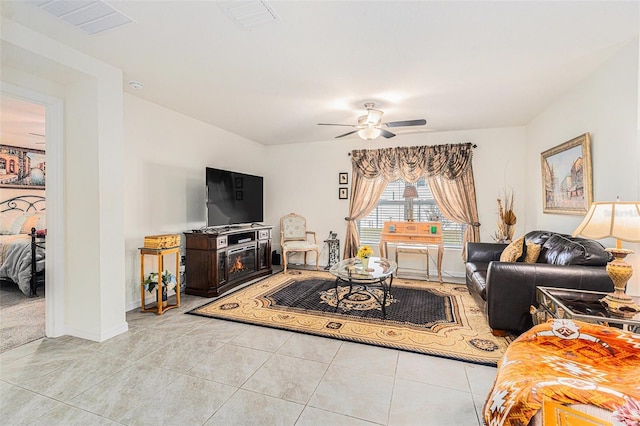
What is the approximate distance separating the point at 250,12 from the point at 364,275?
8.35 feet

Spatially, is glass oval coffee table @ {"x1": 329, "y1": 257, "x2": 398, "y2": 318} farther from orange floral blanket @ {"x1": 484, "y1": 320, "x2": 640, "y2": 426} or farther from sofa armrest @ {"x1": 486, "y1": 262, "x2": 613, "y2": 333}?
orange floral blanket @ {"x1": 484, "y1": 320, "x2": 640, "y2": 426}

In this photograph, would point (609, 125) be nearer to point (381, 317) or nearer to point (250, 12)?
point (381, 317)

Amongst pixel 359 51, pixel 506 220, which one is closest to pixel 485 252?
pixel 506 220

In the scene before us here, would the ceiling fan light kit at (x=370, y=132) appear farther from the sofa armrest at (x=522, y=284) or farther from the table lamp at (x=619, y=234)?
the table lamp at (x=619, y=234)

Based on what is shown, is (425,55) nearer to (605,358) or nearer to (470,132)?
(605,358)

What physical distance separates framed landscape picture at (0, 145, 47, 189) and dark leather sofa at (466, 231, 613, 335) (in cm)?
751

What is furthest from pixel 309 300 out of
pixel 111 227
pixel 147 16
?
pixel 147 16

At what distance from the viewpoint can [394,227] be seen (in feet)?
16.8

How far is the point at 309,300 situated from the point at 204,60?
2831mm

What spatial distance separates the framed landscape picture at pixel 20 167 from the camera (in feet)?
16.9

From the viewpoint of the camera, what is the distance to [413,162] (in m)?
5.13

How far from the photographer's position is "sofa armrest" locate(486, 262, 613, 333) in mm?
2238

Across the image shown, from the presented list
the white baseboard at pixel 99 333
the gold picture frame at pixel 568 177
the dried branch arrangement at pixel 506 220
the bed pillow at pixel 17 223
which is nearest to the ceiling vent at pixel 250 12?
the white baseboard at pixel 99 333

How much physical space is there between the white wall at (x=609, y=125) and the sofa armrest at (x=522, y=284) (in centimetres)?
53
